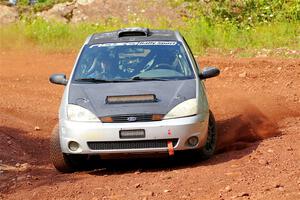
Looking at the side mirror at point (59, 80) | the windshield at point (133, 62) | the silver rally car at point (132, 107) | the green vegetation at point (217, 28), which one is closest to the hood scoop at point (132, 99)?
the silver rally car at point (132, 107)

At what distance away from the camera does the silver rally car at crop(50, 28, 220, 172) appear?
796cm

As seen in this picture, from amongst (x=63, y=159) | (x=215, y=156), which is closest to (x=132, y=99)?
(x=63, y=159)

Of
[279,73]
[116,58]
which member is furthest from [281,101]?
[116,58]

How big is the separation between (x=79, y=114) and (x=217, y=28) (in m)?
12.9

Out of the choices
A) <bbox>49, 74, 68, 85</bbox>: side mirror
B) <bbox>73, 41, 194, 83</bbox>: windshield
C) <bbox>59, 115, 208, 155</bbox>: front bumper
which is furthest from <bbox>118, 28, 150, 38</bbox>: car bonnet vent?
<bbox>59, 115, 208, 155</bbox>: front bumper

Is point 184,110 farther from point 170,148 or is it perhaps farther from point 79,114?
point 79,114

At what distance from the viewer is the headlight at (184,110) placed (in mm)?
8023

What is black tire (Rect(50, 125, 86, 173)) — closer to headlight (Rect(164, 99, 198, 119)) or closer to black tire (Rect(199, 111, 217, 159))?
headlight (Rect(164, 99, 198, 119))

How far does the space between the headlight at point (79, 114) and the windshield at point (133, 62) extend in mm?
711

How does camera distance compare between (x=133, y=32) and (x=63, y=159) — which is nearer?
(x=63, y=159)

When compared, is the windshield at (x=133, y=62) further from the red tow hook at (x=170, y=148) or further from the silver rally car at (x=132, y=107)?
the red tow hook at (x=170, y=148)

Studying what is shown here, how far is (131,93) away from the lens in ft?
27.2

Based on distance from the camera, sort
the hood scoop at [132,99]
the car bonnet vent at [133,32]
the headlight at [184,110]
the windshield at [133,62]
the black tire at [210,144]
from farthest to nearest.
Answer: the car bonnet vent at [133,32] → the windshield at [133,62] → the black tire at [210,144] → the hood scoop at [132,99] → the headlight at [184,110]

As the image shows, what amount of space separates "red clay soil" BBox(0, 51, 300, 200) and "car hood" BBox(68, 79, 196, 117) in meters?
0.72
